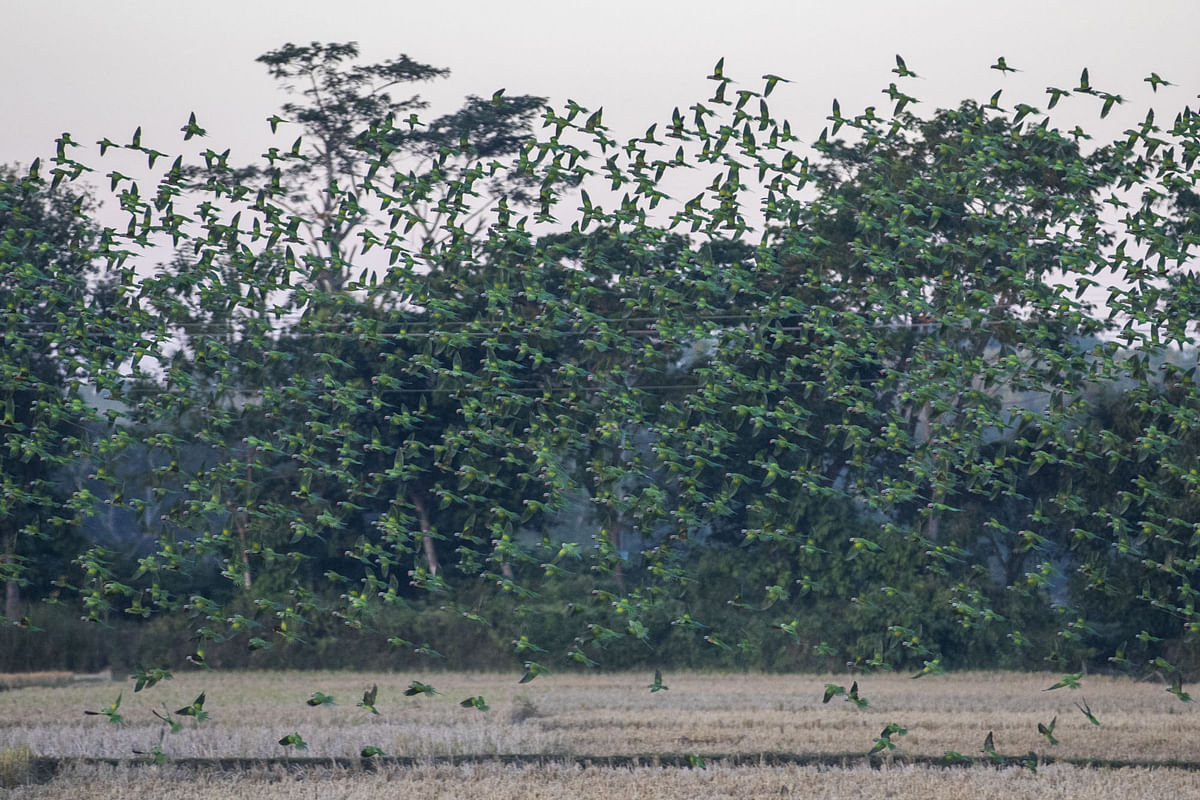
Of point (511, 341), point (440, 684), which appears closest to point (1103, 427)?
point (511, 341)

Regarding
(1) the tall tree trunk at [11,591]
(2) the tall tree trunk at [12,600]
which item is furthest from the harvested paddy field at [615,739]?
(2) the tall tree trunk at [12,600]

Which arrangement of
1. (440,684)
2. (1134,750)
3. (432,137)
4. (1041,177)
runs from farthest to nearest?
(432,137)
(1041,177)
(440,684)
(1134,750)

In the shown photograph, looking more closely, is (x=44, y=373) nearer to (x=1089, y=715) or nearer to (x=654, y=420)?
(x=654, y=420)

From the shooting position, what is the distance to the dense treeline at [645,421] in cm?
2353

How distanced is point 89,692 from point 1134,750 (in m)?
15.3

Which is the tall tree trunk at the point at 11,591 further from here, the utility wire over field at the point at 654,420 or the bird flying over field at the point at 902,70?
the bird flying over field at the point at 902,70

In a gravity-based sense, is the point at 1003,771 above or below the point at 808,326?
below

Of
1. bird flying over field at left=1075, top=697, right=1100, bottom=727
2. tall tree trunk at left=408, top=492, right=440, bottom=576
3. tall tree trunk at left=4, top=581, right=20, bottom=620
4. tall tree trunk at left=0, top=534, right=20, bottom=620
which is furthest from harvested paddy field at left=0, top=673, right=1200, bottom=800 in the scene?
tall tree trunk at left=4, top=581, right=20, bottom=620

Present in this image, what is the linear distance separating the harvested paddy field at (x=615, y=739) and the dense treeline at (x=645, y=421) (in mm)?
1239

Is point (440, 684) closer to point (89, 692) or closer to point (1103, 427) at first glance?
point (89, 692)

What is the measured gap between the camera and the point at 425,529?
28.1 m

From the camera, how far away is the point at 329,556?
88.3 feet

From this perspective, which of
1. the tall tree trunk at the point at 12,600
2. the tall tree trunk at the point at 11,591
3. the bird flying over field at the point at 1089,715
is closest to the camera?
the bird flying over field at the point at 1089,715

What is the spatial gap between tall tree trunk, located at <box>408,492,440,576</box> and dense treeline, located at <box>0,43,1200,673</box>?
2.8 inches
